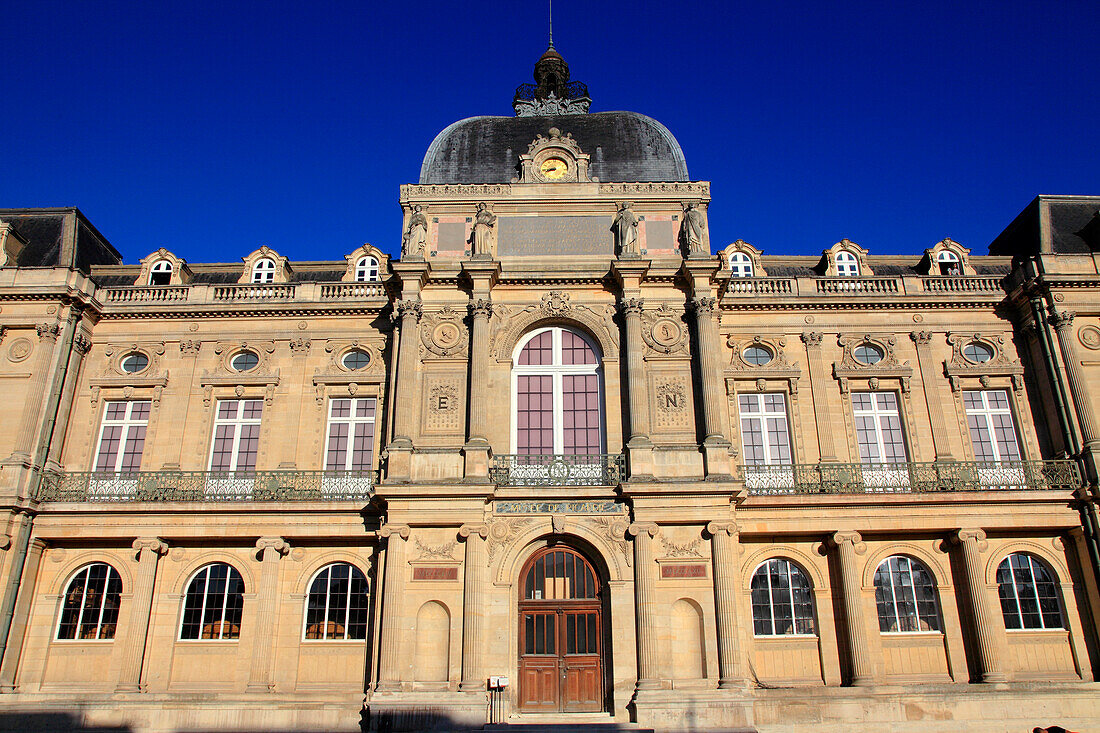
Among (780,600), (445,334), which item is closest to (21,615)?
(445,334)

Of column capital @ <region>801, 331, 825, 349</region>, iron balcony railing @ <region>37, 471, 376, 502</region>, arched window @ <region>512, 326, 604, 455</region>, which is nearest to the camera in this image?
arched window @ <region>512, 326, 604, 455</region>

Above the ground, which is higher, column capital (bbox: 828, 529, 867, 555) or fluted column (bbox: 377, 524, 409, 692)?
column capital (bbox: 828, 529, 867, 555)

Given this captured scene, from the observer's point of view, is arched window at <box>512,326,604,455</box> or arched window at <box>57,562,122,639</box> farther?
arched window at <box>512,326,604,455</box>

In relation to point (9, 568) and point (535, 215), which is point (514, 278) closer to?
point (535, 215)

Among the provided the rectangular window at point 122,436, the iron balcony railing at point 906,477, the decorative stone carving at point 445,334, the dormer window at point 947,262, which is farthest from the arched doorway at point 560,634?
the dormer window at point 947,262

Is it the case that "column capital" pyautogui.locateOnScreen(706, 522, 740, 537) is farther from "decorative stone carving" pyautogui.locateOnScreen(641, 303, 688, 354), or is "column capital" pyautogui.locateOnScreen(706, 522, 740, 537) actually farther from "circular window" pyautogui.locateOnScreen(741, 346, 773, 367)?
"circular window" pyautogui.locateOnScreen(741, 346, 773, 367)

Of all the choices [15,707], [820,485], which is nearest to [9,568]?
[15,707]

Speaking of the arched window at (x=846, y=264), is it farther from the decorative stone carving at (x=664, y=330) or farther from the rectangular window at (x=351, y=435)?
the rectangular window at (x=351, y=435)

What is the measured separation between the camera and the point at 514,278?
2212 cm

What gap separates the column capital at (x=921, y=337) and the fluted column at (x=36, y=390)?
24.8 meters

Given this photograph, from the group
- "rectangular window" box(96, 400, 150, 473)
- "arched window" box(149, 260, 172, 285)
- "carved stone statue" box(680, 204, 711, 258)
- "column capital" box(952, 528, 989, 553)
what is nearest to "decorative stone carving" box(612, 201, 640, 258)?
"carved stone statue" box(680, 204, 711, 258)

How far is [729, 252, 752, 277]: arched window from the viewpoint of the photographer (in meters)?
25.5

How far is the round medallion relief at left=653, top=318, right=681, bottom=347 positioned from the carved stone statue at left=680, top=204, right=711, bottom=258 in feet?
6.32

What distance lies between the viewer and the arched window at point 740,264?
2547 centimetres
